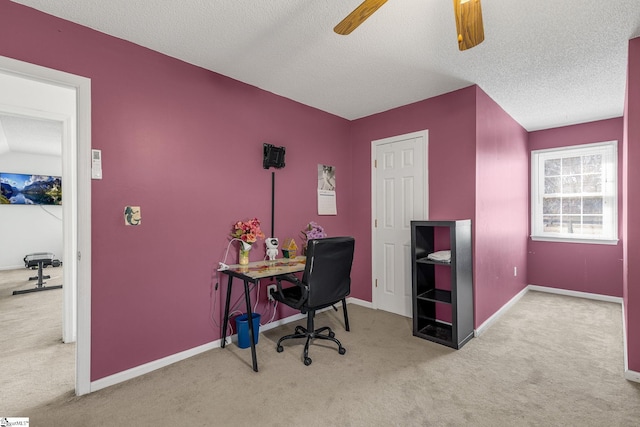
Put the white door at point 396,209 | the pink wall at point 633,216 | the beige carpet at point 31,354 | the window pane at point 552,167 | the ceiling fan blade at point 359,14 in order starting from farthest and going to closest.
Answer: the window pane at point 552,167 → the white door at point 396,209 → the pink wall at point 633,216 → the beige carpet at point 31,354 → the ceiling fan blade at point 359,14

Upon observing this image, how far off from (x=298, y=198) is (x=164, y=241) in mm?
1506

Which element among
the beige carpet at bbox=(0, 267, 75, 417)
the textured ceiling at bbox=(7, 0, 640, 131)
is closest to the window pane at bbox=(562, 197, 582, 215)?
the textured ceiling at bbox=(7, 0, 640, 131)

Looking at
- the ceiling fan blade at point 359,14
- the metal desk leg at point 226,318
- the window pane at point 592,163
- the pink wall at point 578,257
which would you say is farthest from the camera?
the window pane at point 592,163

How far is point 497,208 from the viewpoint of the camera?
133 inches

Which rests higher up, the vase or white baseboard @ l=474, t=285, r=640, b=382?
the vase

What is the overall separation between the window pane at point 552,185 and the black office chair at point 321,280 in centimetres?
386

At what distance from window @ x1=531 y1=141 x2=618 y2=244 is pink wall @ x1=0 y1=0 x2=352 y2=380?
425 centimetres

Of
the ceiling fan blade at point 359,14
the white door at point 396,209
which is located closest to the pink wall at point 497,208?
the white door at point 396,209

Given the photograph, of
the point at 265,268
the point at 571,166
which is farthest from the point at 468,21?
the point at 571,166

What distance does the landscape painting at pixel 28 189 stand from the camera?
6023 millimetres

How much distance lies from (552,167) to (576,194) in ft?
1.70

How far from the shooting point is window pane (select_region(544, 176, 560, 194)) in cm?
439

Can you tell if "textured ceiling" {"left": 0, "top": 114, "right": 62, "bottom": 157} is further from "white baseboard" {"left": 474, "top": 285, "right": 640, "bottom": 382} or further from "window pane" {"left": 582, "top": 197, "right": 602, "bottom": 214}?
"window pane" {"left": 582, "top": 197, "right": 602, "bottom": 214}

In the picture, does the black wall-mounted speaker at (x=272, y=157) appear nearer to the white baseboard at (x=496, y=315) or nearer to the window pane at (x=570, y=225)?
the white baseboard at (x=496, y=315)
